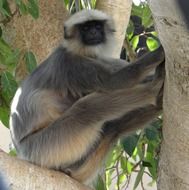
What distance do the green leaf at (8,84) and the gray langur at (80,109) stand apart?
5cm

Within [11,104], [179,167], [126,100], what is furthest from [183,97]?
[11,104]

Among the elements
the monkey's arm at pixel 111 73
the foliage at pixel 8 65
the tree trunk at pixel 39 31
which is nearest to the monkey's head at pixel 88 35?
the monkey's arm at pixel 111 73

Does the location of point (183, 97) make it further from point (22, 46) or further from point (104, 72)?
point (22, 46)

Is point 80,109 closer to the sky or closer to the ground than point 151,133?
closer to the sky

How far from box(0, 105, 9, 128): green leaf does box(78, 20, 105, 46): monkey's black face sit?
0.61 meters

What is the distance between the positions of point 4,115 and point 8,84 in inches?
8.6

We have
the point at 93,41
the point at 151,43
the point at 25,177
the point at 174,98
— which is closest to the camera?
the point at 174,98

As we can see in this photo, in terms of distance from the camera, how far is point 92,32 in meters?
3.24

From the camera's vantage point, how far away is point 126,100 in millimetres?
2660

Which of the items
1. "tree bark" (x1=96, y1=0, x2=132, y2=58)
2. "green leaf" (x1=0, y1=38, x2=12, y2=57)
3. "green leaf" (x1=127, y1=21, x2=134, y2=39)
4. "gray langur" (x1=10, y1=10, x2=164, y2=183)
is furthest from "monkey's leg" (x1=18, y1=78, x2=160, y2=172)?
"green leaf" (x1=127, y1=21, x2=134, y2=39)

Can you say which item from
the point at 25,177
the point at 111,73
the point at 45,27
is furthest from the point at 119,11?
the point at 25,177

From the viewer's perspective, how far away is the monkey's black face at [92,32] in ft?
10.4

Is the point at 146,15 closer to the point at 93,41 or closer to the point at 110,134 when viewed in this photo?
the point at 93,41

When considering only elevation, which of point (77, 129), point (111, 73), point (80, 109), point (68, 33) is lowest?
point (77, 129)
